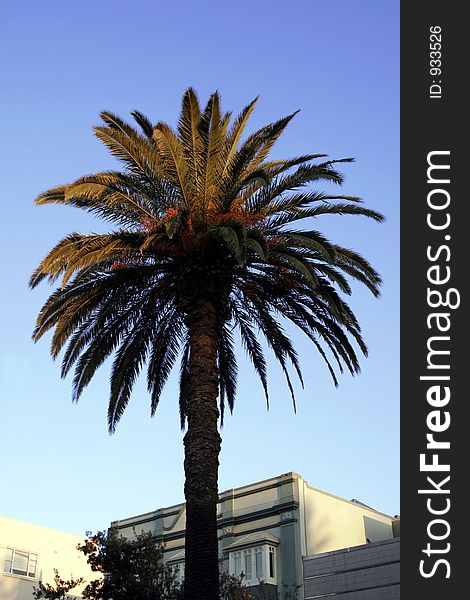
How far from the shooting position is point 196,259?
62.2ft

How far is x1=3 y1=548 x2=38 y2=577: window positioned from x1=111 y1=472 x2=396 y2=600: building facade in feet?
21.1

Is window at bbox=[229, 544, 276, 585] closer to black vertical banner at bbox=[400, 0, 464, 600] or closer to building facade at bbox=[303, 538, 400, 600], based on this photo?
building facade at bbox=[303, 538, 400, 600]

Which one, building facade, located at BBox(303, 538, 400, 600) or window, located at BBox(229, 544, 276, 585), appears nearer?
building facade, located at BBox(303, 538, 400, 600)

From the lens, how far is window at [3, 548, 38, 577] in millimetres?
40750

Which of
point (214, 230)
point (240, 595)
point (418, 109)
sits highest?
point (214, 230)

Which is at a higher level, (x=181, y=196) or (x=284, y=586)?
(x=181, y=196)

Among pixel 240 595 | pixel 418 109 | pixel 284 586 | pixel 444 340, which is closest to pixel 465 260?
pixel 444 340

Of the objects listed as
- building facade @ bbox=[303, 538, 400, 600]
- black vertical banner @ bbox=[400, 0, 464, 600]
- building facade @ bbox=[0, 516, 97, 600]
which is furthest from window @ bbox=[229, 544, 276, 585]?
black vertical banner @ bbox=[400, 0, 464, 600]

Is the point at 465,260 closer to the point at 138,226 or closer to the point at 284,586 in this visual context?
the point at 138,226

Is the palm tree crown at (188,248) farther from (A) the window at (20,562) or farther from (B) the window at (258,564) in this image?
(A) the window at (20,562)

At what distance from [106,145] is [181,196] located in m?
2.08

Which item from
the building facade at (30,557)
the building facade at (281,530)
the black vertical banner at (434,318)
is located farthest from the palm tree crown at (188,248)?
the building facade at (30,557)

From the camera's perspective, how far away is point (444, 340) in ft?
35.8

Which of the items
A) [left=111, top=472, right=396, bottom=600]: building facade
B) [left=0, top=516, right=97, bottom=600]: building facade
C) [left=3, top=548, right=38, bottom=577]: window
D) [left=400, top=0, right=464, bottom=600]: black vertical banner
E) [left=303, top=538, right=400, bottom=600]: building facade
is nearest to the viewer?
[left=400, top=0, right=464, bottom=600]: black vertical banner
